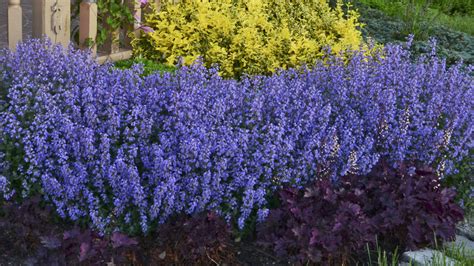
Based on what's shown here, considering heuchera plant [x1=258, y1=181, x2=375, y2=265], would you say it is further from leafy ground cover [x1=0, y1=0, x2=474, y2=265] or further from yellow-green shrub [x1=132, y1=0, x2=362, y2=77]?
yellow-green shrub [x1=132, y1=0, x2=362, y2=77]

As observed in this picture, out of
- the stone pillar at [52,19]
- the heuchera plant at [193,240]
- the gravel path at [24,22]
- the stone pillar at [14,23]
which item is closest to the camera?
the heuchera plant at [193,240]

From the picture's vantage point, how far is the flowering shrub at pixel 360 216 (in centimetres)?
354

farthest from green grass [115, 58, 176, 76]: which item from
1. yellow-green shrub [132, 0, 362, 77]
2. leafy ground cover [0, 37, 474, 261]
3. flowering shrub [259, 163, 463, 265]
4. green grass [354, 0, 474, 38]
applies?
green grass [354, 0, 474, 38]

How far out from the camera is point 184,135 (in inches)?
149

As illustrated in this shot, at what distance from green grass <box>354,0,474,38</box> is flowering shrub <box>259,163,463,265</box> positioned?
5447 mm

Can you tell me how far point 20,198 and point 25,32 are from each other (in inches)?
149

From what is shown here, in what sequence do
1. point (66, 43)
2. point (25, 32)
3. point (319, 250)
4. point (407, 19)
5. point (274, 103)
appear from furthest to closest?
point (407, 19), point (25, 32), point (66, 43), point (274, 103), point (319, 250)

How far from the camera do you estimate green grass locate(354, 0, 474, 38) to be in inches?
366

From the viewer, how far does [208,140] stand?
12.4 feet

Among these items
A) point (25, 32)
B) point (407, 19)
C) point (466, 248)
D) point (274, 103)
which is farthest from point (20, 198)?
point (407, 19)

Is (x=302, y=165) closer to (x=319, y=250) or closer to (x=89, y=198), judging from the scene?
(x=319, y=250)

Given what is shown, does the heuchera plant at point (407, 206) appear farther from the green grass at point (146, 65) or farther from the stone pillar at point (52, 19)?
the stone pillar at point (52, 19)

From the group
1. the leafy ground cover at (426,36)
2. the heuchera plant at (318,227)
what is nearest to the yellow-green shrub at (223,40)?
the heuchera plant at (318,227)

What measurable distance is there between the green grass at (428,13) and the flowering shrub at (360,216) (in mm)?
5447
